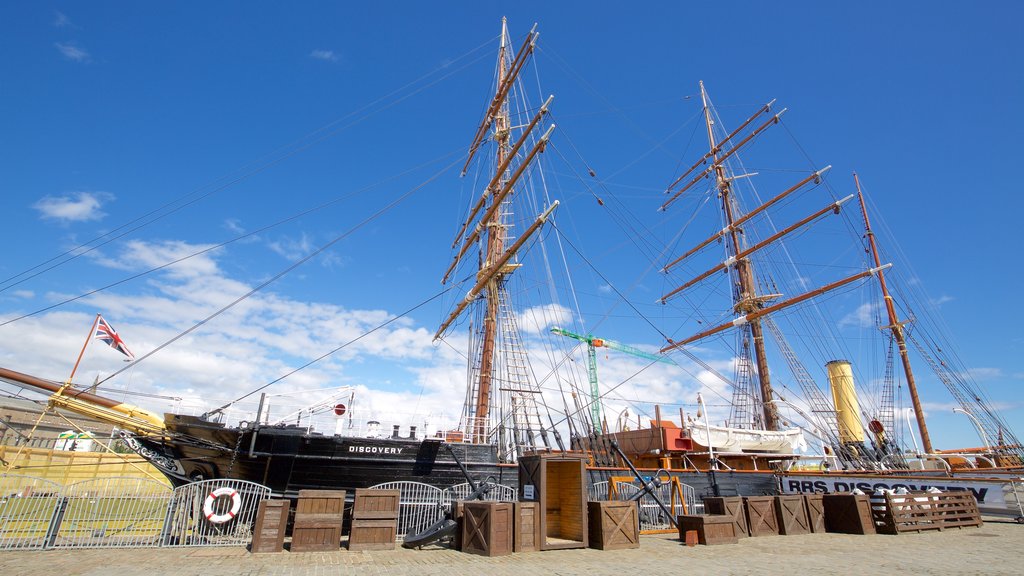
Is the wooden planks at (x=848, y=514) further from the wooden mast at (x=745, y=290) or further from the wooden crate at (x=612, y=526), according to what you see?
the wooden mast at (x=745, y=290)

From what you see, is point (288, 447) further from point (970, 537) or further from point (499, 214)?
point (970, 537)

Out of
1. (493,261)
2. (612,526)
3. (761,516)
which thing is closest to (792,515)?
(761,516)

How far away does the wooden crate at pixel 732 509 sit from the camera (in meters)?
11.2

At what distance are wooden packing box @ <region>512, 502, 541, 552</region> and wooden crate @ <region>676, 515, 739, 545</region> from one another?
3.58 metres

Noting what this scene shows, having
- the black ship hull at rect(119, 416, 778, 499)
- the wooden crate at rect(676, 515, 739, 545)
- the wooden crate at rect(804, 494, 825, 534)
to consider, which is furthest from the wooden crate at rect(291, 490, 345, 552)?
the wooden crate at rect(804, 494, 825, 534)

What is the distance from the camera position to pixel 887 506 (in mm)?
12258

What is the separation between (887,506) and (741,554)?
20.7 ft

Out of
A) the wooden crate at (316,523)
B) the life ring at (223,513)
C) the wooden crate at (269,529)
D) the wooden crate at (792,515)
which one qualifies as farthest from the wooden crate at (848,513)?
the life ring at (223,513)

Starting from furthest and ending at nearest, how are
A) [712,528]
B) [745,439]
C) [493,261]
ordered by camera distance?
1. [493,261]
2. [745,439]
3. [712,528]

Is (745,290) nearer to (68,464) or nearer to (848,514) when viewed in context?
(848,514)

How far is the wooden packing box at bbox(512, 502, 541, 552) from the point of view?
895 cm

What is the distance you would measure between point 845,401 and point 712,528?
2181cm

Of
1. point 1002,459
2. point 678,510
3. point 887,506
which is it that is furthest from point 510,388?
point 1002,459

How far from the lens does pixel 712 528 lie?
10.3 metres
